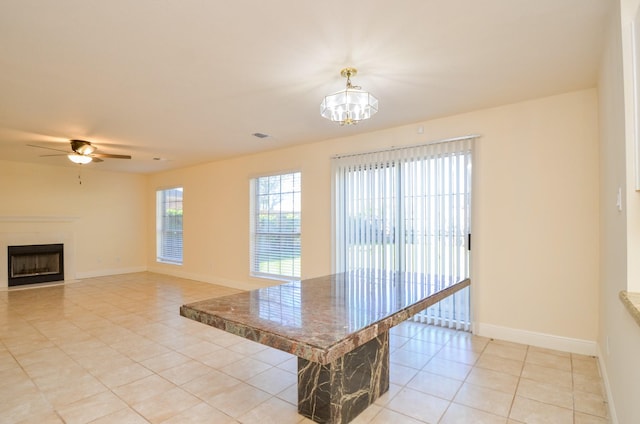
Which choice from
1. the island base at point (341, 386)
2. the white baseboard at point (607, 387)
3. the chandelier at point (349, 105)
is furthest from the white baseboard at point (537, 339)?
the chandelier at point (349, 105)

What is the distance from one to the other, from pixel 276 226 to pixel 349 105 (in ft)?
11.9

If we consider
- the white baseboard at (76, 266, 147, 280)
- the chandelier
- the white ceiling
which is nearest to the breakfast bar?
the chandelier

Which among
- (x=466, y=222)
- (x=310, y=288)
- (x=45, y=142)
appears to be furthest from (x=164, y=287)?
(x=466, y=222)

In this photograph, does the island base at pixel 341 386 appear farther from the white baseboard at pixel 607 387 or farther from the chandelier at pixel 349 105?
the chandelier at pixel 349 105

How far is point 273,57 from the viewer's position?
2.44 metres

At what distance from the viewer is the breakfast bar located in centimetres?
150

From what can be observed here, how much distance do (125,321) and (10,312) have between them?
1978 millimetres

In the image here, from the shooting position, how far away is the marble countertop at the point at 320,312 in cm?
146

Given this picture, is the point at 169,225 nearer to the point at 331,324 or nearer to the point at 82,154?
the point at 82,154

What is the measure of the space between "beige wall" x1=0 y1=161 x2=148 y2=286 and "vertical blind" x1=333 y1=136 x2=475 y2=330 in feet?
19.4

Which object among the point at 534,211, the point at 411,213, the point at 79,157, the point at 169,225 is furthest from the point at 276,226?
the point at 534,211

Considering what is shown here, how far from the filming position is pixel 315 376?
6.86 ft

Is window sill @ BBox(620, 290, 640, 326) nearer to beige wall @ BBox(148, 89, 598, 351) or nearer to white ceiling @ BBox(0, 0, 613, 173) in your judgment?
white ceiling @ BBox(0, 0, 613, 173)

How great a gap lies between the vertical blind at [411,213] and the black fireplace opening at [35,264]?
242 inches
